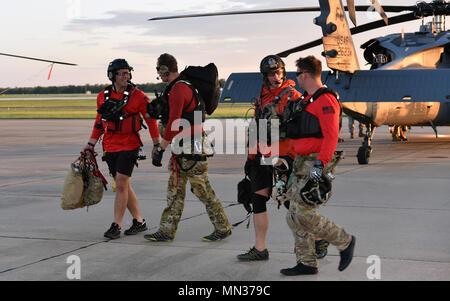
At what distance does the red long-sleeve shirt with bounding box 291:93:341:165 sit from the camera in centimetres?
477

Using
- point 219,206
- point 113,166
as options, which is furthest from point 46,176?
point 219,206

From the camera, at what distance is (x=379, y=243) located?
6.20 m

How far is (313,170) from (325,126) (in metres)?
0.37

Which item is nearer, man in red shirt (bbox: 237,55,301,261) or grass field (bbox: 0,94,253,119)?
man in red shirt (bbox: 237,55,301,261)

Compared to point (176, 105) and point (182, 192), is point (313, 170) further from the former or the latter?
point (182, 192)

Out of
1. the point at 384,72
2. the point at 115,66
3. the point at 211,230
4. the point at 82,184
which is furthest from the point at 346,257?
the point at 384,72

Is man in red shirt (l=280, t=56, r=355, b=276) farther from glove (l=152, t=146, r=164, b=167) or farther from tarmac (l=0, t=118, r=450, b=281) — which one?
glove (l=152, t=146, r=164, b=167)

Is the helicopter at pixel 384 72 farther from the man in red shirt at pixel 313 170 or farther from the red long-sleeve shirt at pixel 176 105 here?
the man in red shirt at pixel 313 170

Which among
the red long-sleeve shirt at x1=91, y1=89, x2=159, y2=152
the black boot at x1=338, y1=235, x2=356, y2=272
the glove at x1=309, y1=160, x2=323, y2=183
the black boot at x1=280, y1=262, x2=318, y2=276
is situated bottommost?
the black boot at x1=280, y1=262, x2=318, y2=276

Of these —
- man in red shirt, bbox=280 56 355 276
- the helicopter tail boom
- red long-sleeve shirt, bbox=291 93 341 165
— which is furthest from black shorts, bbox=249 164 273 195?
the helicopter tail boom

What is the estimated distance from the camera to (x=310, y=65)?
500cm

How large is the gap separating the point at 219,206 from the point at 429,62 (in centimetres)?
1257

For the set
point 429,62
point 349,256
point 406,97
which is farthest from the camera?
point 429,62
